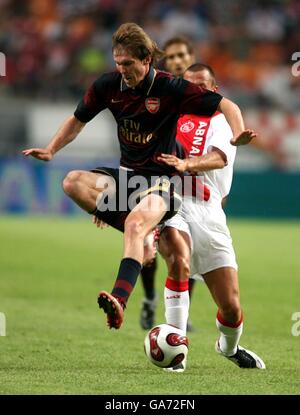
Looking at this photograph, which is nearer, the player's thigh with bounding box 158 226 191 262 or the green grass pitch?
the green grass pitch

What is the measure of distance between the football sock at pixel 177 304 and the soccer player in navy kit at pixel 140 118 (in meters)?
0.49

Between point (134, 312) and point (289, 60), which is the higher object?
point (289, 60)

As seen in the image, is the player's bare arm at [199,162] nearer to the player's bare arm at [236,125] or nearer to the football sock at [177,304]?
the player's bare arm at [236,125]

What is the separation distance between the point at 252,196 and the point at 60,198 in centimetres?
418

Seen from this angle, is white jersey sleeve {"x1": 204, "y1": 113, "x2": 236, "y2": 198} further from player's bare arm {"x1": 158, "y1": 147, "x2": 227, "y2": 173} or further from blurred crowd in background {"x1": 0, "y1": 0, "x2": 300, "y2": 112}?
blurred crowd in background {"x1": 0, "y1": 0, "x2": 300, "y2": 112}

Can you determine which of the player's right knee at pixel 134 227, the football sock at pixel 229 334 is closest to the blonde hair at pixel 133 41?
the player's right knee at pixel 134 227

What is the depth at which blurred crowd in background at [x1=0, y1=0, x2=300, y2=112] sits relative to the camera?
22828mm

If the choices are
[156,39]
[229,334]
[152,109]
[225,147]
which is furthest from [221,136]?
[156,39]

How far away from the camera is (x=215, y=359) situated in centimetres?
720

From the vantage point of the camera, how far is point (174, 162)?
19.5 feet

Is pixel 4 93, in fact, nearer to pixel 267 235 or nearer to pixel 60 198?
pixel 60 198

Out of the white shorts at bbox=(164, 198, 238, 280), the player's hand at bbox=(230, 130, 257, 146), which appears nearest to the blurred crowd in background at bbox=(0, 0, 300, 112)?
the white shorts at bbox=(164, 198, 238, 280)

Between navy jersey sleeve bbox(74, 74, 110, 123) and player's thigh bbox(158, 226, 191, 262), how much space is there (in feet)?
3.12
